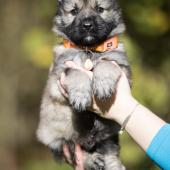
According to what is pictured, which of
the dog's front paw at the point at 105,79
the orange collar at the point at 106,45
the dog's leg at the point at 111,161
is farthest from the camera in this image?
the dog's leg at the point at 111,161

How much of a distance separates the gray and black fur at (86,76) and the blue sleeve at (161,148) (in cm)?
70

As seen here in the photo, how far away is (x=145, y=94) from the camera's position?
6867mm

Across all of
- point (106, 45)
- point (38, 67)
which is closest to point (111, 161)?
point (106, 45)

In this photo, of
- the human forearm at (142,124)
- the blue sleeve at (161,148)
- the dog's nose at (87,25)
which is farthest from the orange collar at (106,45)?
the blue sleeve at (161,148)

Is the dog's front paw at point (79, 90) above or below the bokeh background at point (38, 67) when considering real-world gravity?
above

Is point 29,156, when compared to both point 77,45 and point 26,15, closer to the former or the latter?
point 26,15

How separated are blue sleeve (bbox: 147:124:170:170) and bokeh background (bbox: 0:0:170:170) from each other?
105 inches

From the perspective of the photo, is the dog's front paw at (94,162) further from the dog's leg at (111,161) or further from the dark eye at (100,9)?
the dark eye at (100,9)

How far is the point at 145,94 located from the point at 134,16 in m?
0.77

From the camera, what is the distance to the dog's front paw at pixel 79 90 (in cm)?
418

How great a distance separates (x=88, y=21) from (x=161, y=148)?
109 centimetres

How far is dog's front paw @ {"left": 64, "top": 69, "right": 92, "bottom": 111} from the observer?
4.18 meters

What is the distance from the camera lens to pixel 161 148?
3.65m

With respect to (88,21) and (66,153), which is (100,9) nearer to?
(88,21)
